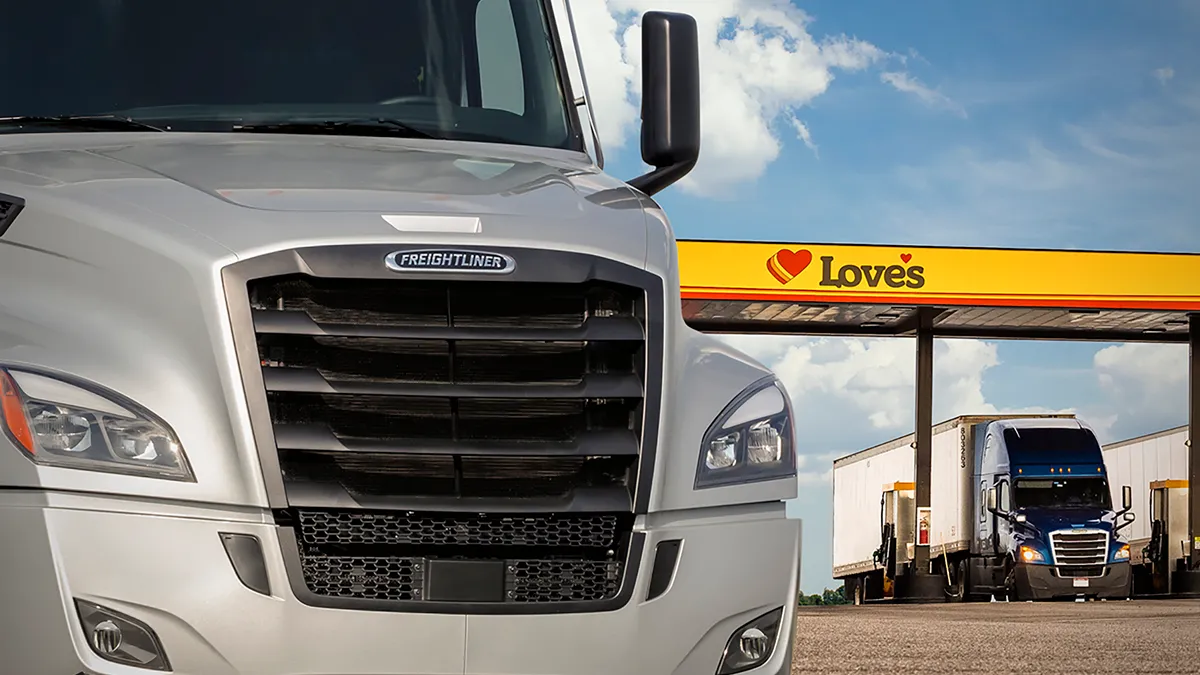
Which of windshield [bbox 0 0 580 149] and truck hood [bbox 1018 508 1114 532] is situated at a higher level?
windshield [bbox 0 0 580 149]

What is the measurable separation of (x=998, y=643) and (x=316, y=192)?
1071 centimetres

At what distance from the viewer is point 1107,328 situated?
31969mm

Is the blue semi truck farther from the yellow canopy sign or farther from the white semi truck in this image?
the yellow canopy sign

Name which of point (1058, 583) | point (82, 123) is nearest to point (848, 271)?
point (1058, 583)

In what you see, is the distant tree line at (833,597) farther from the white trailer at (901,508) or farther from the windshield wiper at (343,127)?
the windshield wiper at (343,127)

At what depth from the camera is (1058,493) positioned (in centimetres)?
2755

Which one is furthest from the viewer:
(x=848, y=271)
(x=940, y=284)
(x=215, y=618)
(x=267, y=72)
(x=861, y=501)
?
(x=861, y=501)

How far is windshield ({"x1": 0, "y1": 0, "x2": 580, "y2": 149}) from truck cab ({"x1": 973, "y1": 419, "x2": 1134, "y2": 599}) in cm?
2371

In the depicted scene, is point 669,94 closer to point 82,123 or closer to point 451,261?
point 451,261

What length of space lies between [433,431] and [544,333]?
0.36m

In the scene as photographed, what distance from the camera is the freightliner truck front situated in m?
3.42

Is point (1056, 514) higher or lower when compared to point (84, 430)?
lower

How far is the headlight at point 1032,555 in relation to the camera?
89.8ft

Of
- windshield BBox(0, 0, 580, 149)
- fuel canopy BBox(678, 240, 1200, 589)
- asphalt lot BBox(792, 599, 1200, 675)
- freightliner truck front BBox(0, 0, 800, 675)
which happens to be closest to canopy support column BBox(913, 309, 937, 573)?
fuel canopy BBox(678, 240, 1200, 589)
